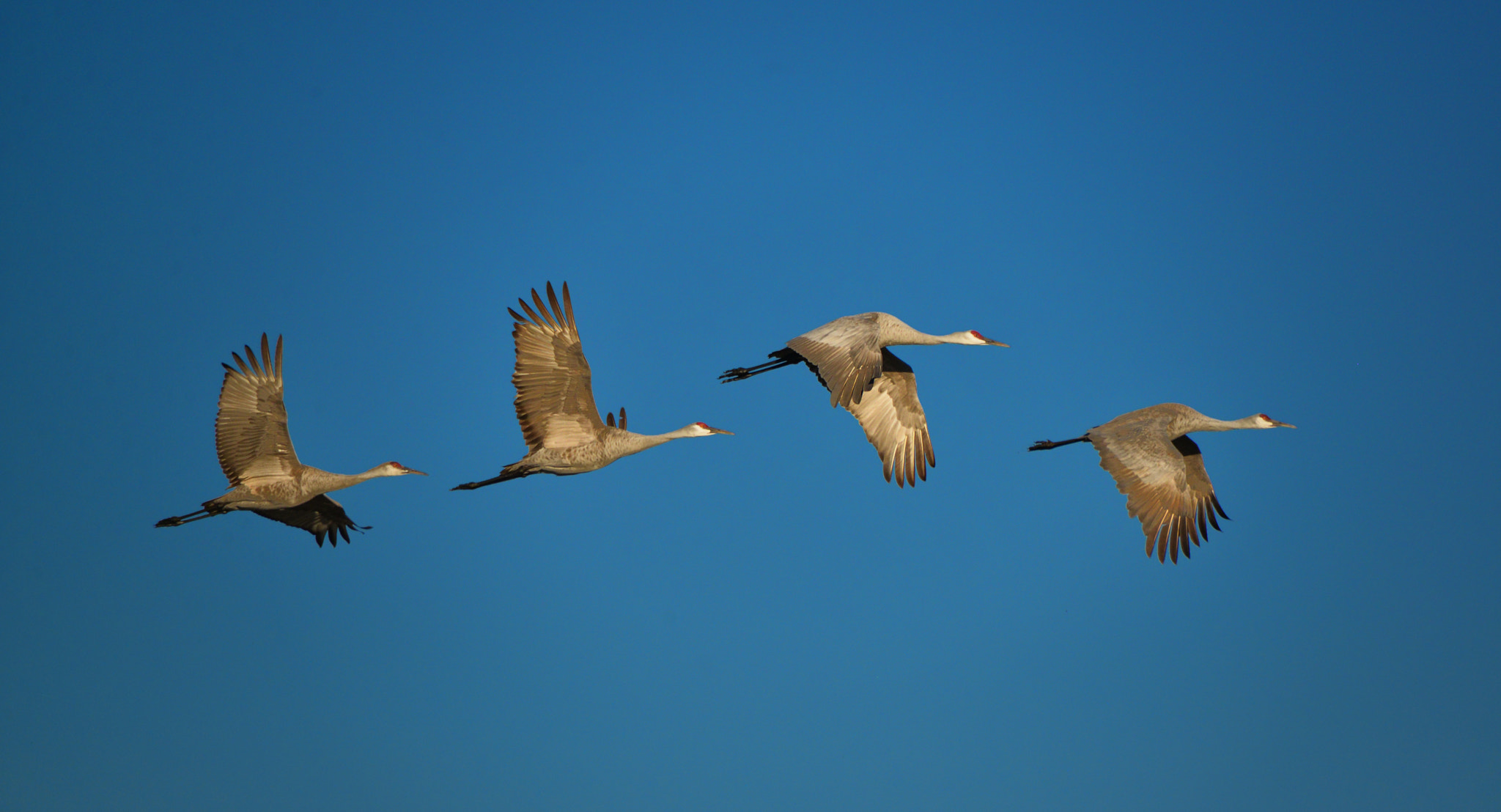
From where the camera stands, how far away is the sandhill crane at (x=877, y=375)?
16750 millimetres

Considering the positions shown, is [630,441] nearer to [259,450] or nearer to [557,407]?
[557,407]

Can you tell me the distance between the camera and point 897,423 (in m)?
20.5

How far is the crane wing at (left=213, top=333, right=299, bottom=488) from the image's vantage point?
1914 cm

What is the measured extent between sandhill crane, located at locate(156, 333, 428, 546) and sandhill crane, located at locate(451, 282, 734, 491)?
2415 mm

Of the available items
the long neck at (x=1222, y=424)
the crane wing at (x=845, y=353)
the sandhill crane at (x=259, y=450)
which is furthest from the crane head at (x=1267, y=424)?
the sandhill crane at (x=259, y=450)

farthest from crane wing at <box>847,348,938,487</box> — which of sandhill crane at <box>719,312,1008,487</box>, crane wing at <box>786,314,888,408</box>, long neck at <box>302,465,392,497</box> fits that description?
long neck at <box>302,465,392,497</box>

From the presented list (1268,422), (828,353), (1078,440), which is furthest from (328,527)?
(1268,422)

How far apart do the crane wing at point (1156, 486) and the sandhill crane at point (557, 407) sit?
6.11 meters

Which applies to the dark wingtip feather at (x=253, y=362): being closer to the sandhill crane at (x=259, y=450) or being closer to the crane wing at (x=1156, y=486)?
the sandhill crane at (x=259, y=450)

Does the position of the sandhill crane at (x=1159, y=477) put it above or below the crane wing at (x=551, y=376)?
below

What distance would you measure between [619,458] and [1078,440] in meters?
6.09

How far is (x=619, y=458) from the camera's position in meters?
18.7

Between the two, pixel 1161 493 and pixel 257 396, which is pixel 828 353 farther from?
pixel 257 396

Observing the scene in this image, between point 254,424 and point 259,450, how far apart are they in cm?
35
